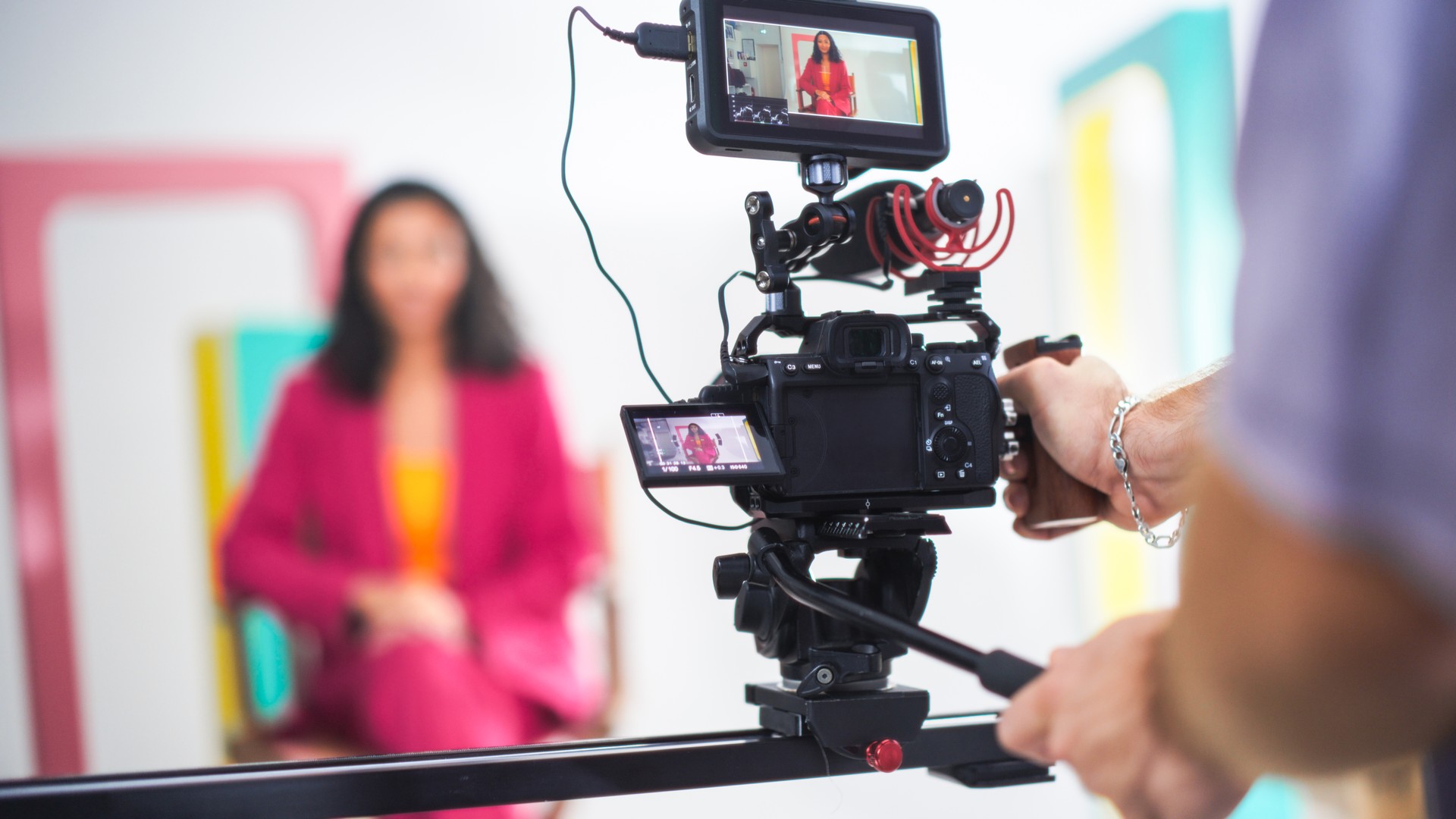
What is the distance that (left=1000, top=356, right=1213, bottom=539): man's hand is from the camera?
0.94 metres

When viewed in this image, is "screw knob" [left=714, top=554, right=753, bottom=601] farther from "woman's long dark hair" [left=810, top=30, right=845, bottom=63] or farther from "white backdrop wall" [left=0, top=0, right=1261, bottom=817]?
"white backdrop wall" [left=0, top=0, right=1261, bottom=817]

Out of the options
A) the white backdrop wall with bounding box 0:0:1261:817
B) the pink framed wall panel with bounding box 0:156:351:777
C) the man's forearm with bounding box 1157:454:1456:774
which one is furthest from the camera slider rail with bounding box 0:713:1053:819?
the pink framed wall panel with bounding box 0:156:351:777

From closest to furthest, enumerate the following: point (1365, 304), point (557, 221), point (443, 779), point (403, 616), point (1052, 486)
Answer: point (1365, 304)
point (443, 779)
point (1052, 486)
point (403, 616)
point (557, 221)

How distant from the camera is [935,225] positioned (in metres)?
0.84

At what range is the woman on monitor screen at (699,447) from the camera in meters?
0.73

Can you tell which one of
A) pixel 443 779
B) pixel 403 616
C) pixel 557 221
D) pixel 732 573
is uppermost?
pixel 557 221

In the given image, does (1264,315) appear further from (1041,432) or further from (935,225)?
A: (1041,432)

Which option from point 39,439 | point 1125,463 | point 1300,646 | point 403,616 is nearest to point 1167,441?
point 1125,463

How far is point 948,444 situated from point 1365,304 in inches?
19.5

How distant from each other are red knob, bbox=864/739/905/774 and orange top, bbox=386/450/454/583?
1.46 m

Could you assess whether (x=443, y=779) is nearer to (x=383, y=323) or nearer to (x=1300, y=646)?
(x=1300, y=646)

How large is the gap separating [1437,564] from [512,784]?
1.95 feet

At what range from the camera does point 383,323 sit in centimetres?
212

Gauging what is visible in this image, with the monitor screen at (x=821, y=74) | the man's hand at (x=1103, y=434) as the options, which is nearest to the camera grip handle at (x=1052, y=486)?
the man's hand at (x=1103, y=434)
